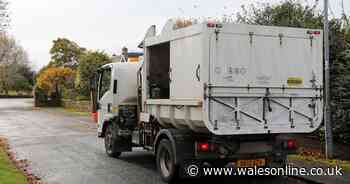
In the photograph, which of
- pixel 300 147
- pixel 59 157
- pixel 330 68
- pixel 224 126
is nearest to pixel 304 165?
pixel 300 147

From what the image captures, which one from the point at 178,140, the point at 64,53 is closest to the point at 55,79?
the point at 64,53

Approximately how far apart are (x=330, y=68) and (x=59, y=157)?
7816 mm

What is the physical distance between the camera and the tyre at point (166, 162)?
8.33m

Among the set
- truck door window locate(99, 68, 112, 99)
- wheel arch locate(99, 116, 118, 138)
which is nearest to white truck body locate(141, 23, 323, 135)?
wheel arch locate(99, 116, 118, 138)

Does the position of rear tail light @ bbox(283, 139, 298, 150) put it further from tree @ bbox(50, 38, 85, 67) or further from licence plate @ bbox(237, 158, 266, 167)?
tree @ bbox(50, 38, 85, 67)

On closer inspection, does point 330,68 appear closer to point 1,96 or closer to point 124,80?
point 124,80

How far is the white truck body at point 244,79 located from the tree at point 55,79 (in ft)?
136

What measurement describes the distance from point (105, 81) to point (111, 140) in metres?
1.71

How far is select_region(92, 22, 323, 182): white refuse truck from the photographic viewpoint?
7.60 m

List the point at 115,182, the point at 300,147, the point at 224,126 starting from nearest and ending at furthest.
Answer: the point at 224,126
the point at 115,182
the point at 300,147

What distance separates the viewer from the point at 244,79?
782 cm

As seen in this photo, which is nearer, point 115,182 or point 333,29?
point 115,182

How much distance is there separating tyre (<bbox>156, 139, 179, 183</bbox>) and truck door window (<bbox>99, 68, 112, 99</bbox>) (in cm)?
371

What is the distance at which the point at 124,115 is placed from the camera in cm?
1120
